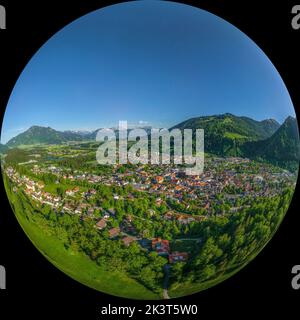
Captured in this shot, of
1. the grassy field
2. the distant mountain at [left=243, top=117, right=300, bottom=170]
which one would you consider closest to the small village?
the distant mountain at [left=243, top=117, right=300, bottom=170]

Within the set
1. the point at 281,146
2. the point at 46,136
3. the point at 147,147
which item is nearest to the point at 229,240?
the point at 281,146

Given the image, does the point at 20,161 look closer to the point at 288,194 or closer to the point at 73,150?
the point at 73,150

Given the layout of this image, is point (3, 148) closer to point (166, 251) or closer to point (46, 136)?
point (46, 136)

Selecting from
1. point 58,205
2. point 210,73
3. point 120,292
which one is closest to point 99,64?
point 210,73

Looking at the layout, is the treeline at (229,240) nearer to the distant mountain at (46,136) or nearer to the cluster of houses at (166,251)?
the cluster of houses at (166,251)

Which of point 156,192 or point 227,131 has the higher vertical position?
point 227,131

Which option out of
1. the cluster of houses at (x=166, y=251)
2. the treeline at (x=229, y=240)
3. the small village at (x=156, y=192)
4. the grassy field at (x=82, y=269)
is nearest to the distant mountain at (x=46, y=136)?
the small village at (x=156, y=192)
